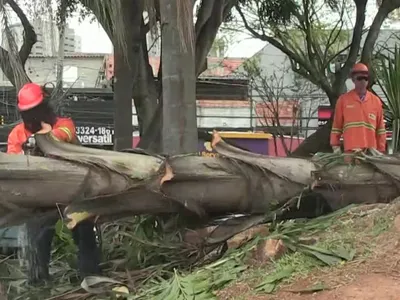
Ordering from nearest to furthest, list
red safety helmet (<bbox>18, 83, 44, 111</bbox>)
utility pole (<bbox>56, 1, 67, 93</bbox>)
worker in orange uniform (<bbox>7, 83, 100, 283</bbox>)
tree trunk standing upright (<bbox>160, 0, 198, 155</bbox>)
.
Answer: worker in orange uniform (<bbox>7, 83, 100, 283</bbox>) → red safety helmet (<bbox>18, 83, 44, 111</bbox>) → tree trunk standing upright (<bbox>160, 0, 198, 155</bbox>) → utility pole (<bbox>56, 1, 67, 93</bbox>)

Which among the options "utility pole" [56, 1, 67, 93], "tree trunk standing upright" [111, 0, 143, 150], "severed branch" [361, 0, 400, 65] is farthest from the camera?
"severed branch" [361, 0, 400, 65]

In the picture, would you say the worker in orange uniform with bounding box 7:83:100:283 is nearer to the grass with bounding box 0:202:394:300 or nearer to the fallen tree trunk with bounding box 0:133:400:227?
the grass with bounding box 0:202:394:300

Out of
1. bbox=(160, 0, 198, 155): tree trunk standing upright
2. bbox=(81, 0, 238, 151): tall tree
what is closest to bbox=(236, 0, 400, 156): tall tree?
bbox=(81, 0, 238, 151): tall tree

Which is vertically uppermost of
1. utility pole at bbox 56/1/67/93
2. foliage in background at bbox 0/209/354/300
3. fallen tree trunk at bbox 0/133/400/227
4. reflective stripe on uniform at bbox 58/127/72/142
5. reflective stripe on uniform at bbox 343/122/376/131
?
utility pole at bbox 56/1/67/93

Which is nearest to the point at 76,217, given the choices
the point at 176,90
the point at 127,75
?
the point at 176,90

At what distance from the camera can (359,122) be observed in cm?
773

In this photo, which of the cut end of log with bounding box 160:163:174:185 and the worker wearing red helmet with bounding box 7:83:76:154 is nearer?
the cut end of log with bounding box 160:163:174:185

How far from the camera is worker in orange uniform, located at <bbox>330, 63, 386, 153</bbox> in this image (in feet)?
25.4

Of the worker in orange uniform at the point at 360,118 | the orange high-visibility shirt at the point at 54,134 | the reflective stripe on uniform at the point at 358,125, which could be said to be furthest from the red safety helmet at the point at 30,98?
the reflective stripe on uniform at the point at 358,125

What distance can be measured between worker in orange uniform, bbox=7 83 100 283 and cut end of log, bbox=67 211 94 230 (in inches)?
14.5

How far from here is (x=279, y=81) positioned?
2656cm

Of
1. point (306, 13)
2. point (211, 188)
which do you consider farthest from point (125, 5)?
point (306, 13)

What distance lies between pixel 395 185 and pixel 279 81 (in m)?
20.9

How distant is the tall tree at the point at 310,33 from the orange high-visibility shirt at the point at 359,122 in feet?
15.2
